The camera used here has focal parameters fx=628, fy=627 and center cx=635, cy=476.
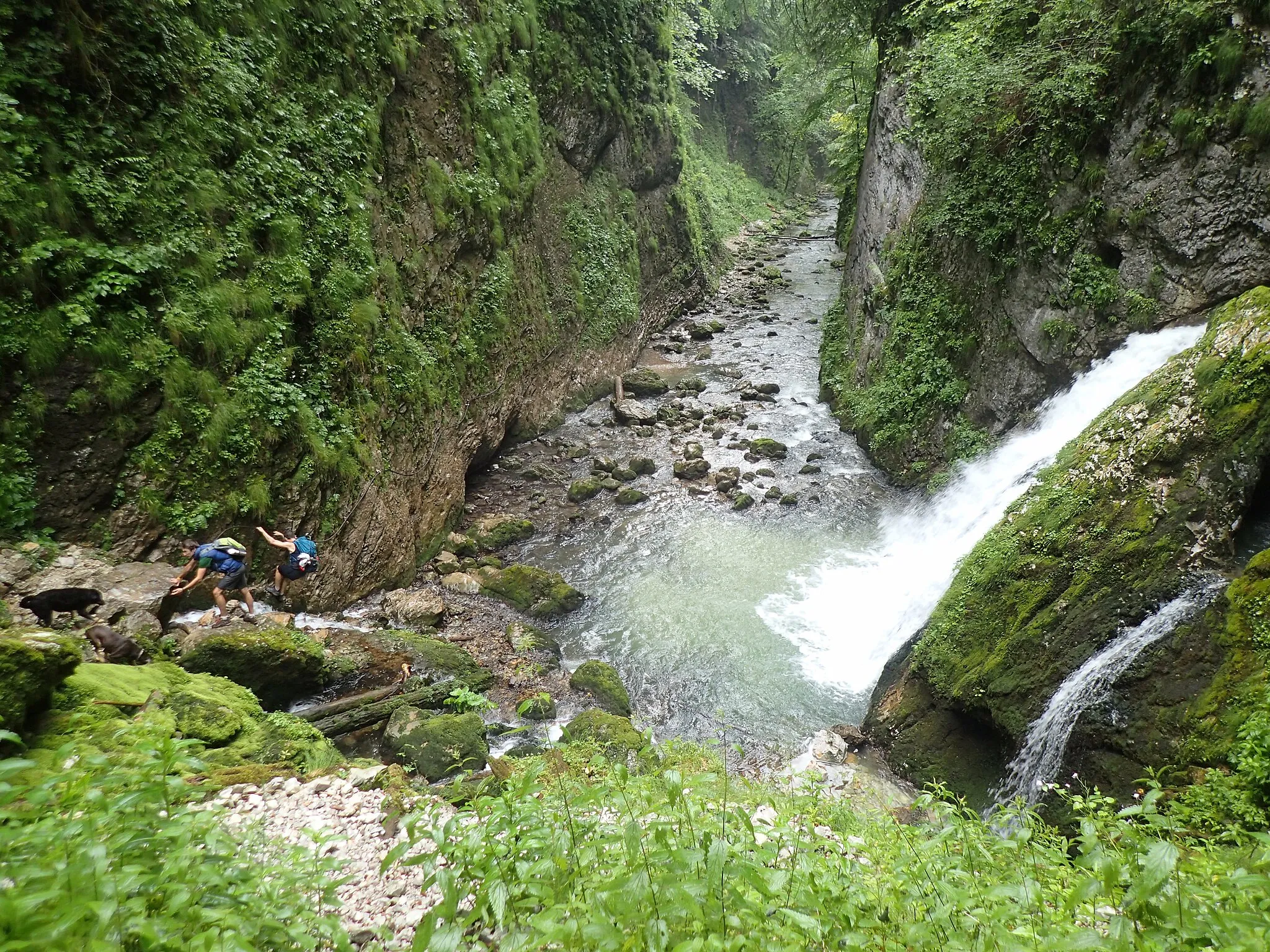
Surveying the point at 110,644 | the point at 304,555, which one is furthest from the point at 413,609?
the point at 110,644

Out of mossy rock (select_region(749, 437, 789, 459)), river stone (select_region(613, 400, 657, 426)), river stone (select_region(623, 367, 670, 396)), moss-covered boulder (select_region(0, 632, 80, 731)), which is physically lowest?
moss-covered boulder (select_region(0, 632, 80, 731))

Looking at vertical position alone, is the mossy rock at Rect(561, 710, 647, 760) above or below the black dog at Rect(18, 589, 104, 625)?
below

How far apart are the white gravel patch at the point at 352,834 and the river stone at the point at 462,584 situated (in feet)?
18.3

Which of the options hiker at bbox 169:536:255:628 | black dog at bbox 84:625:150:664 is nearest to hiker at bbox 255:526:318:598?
hiker at bbox 169:536:255:628

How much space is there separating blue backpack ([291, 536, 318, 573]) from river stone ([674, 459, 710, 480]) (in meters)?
8.39

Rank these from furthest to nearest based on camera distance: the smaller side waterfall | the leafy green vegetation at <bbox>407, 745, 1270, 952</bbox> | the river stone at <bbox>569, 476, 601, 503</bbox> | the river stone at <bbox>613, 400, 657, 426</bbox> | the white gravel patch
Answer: the river stone at <bbox>613, 400, 657, 426</bbox>, the river stone at <bbox>569, 476, 601, 503</bbox>, the smaller side waterfall, the white gravel patch, the leafy green vegetation at <bbox>407, 745, 1270, 952</bbox>

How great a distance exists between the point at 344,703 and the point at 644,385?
1363 centimetres

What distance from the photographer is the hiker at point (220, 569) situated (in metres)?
7.34

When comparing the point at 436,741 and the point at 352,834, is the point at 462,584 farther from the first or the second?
the point at 352,834

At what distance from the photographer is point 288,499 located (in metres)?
8.77

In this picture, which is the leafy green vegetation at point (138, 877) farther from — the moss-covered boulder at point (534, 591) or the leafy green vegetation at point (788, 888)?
the moss-covered boulder at point (534, 591)

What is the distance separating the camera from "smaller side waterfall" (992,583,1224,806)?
584 centimetres

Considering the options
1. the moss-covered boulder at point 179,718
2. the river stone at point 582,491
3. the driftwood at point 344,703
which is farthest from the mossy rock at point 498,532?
the moss-covered boulder at point 179,718

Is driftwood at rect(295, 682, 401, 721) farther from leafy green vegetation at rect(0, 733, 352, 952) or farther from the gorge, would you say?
leafy green vegetation at rect(0, 733, 352, 952)
